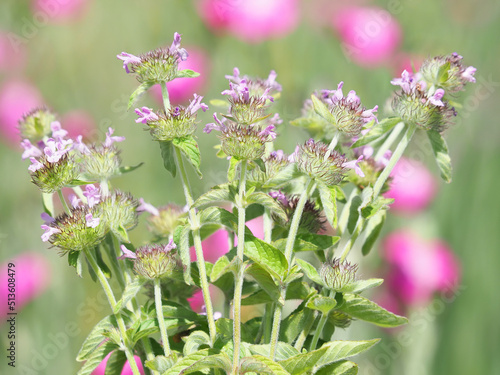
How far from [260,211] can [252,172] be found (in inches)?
1.9

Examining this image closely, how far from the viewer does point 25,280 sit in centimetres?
137

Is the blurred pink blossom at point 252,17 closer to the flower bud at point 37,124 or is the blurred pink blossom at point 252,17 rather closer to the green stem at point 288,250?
the flower bud at point 37,124

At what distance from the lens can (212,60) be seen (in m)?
1.79

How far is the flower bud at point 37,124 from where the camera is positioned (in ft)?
2.04

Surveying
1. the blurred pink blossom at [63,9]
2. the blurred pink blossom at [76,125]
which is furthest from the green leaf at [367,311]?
the blurred pink blossom at [63,9]

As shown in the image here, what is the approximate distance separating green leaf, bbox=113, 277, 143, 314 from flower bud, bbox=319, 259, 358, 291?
15 centimetres

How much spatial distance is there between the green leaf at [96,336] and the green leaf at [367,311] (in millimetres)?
199

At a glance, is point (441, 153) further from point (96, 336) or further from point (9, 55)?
point (9, 55)

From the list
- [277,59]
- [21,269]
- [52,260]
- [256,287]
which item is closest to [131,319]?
[256,287]

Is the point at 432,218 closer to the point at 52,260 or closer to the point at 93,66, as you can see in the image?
the point at 52,260

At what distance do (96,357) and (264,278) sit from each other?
0.16 metres

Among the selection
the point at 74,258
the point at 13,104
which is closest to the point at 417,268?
the point at 74,258

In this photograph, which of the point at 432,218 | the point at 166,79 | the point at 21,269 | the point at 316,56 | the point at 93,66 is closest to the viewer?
the point at 166,79

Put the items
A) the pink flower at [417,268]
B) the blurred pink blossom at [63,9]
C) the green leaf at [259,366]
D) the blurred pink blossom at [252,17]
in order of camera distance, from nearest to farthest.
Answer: the green leaf at [259,366]
the pink flower at [417,268]
the blurred pink blossom at [252,17]
the blurred pink blossom at [63,9]
